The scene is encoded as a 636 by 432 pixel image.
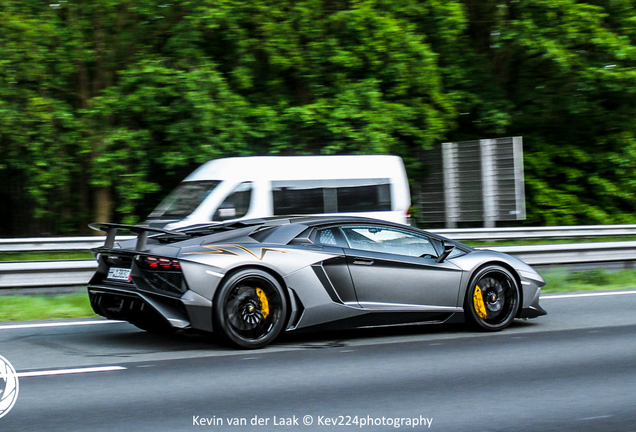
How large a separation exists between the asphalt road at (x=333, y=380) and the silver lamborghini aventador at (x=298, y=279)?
26 cm

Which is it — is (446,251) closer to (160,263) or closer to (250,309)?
(250,309)

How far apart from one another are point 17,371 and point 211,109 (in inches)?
456

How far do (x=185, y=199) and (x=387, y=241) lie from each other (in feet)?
24.4

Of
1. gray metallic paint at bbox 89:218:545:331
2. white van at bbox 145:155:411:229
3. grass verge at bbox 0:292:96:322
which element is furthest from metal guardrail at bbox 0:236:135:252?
gray metallic paint at bbox 89:218:545:331

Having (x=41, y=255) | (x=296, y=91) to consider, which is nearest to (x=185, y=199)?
(x=41, y=255)

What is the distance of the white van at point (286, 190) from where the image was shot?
45.1 ft

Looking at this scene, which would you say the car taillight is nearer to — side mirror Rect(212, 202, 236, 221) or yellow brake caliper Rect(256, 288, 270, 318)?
yellow brake caliper Rect(256, 288, 270, 318)

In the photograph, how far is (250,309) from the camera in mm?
6438

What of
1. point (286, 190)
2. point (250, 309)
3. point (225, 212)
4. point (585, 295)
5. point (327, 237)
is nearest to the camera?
point (250, 309)

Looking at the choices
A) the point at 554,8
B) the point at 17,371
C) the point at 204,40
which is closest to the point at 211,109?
the point at 204,40

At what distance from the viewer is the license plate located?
6497mm

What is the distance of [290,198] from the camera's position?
1470 centimetres

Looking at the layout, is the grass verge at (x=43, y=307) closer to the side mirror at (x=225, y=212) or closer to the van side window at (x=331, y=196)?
the side mirror at (x=225, y=212)

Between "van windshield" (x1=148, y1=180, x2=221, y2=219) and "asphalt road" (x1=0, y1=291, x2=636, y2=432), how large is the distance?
19.5 feet
